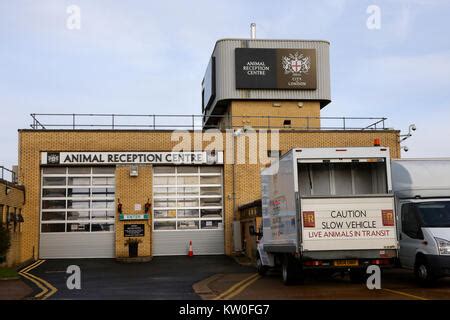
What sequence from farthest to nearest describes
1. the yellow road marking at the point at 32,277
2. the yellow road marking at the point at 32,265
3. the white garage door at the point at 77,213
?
the white garage door at the point at 77,213 → the yellow road marking at the point at 32,265 → the yellow road marking at the point at 32,277

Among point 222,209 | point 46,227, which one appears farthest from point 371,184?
point 46,227

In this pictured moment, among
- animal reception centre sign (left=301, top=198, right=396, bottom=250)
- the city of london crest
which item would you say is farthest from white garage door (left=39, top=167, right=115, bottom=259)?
animal reception centre sign (left=301, top=198, right=396, bottom=250)

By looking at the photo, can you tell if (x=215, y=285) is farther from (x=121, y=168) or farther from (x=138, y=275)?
(x=121, y=168)

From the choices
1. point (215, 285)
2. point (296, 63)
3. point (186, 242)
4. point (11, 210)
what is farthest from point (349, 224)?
point (296, 63)

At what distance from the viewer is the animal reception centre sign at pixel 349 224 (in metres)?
15.4

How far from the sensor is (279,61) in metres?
36.1

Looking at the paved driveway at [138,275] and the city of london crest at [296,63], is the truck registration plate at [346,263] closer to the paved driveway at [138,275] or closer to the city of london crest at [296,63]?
the paved driveway at [138,275]

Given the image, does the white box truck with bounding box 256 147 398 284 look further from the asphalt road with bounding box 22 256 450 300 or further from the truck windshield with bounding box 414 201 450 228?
A: the truck windshield with bounding box 414 201 450 228

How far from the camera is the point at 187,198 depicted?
103 ft

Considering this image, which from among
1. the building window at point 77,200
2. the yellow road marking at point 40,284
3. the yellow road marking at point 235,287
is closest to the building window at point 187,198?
the building window at point 77,200

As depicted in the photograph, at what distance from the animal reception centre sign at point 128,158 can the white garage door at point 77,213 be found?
0.52 m

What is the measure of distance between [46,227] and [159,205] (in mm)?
5534

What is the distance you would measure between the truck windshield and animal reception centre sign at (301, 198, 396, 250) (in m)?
1.06

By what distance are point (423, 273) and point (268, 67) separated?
22.2 meters
